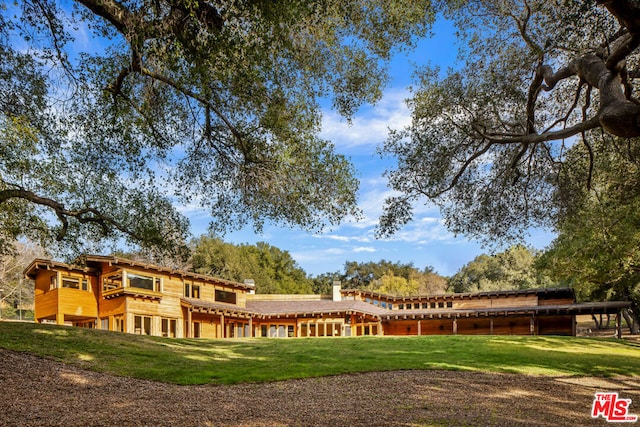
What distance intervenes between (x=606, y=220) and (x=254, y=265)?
4897 centimetres

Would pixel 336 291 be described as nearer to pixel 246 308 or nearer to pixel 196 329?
pixel 246 308

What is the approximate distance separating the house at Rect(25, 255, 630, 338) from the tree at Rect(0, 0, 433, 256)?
Answer: 55.7 feet

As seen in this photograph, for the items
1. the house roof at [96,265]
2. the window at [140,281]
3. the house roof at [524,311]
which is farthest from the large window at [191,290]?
the house roof at [524,311]

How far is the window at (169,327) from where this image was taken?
29422 millimetres

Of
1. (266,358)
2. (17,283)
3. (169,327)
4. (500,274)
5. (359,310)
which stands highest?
(17,283)

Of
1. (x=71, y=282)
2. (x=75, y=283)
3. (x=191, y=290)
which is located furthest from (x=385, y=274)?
(x=71, y=282)

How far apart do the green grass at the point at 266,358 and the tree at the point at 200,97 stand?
4.50 metres

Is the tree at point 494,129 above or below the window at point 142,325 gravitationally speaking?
above

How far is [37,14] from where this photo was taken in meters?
8.45

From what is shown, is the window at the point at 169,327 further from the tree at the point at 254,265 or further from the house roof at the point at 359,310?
the tree at the point at 254,265

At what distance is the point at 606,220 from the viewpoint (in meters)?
16.4

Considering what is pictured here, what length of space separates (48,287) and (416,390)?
25704mm

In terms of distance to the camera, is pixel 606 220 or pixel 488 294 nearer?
pixel 606 220

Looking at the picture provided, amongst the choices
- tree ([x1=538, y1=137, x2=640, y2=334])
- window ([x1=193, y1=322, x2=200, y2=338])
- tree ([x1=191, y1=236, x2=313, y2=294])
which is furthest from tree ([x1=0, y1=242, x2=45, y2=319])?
tree ([x1=538, y1=137, x2=640, y2=334])
